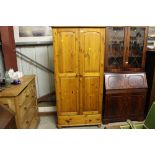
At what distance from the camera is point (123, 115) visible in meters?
2.45

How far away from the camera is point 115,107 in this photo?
240cm

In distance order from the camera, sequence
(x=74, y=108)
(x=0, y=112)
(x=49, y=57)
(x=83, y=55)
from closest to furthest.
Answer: (x=0, y=112) < (x=83, y=55) < (x=74, y=108) < (x=49, y=57)

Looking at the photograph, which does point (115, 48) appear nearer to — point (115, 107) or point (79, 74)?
point (79, 74)

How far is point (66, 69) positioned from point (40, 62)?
809mm

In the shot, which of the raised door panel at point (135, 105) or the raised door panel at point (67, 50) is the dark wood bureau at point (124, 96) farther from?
the raised door panel at point (67, 50)

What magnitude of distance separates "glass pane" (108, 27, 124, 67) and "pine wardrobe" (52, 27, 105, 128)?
30 cm

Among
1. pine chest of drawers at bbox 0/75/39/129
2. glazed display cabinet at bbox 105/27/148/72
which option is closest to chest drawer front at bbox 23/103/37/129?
pine chest of drawers at bbox 0/75/39/129

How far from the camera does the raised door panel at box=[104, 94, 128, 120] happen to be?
93.0 inches

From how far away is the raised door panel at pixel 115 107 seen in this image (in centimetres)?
236

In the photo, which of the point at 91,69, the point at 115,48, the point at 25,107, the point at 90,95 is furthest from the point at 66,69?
the point at 115,48
